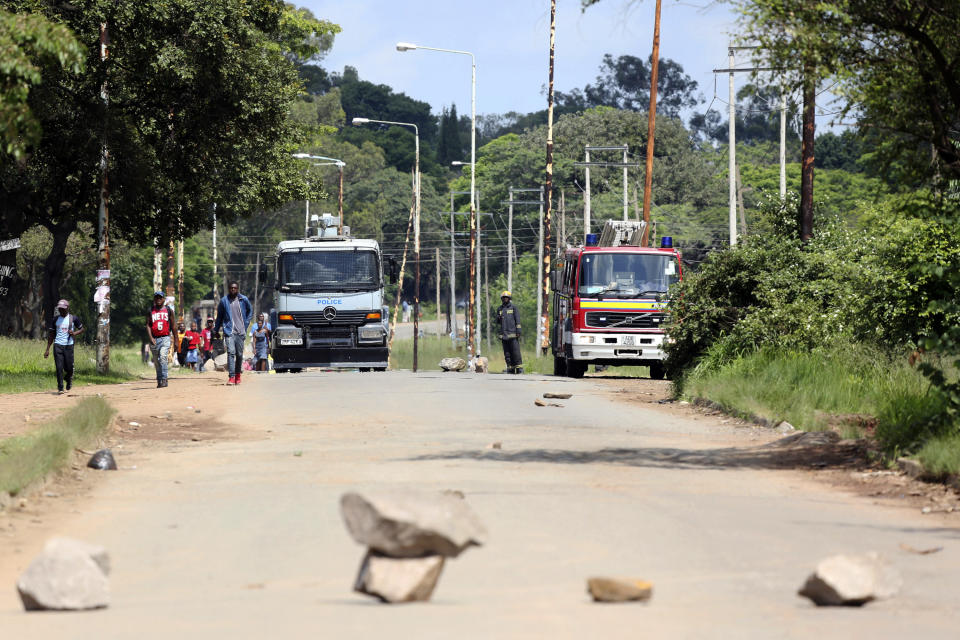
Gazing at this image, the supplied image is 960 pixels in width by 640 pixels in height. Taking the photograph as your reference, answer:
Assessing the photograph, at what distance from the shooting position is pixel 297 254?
3559 centimetres

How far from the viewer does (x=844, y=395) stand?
1797 cm

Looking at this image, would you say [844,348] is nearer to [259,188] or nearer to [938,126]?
[938,126]

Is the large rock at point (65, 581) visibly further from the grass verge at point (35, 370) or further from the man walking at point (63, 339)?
the grass verge at point (35, 370)

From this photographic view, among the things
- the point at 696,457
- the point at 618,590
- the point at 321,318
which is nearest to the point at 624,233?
the point at 321,318

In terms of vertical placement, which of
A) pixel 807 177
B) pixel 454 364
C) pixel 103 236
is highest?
pixel 807 177

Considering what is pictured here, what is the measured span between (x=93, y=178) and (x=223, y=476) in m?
20.5

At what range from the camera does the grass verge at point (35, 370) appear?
2719 centimetres

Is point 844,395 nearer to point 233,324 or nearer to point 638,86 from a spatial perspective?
point 233,324

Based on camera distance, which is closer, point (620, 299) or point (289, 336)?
point (620, 299)

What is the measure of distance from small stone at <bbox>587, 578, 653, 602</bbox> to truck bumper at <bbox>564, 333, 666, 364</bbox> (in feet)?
81.8

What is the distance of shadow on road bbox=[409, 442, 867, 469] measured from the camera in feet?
44.7

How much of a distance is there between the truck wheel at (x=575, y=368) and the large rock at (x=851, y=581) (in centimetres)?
2668

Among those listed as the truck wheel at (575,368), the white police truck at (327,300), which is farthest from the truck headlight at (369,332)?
the truck wheel at (575,368)

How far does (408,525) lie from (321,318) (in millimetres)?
28968
